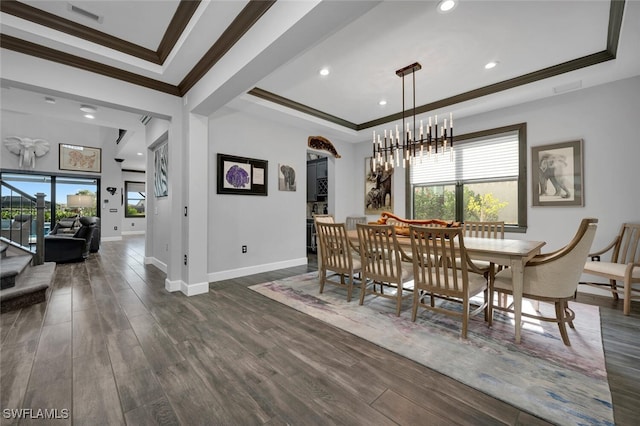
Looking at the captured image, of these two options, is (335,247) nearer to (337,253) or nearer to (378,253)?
(337,253)

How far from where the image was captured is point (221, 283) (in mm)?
3748

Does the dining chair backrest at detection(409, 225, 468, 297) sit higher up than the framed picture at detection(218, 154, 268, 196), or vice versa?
the framed picture at detection(218, 154, 268, 196)

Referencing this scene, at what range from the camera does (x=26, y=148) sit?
662cm

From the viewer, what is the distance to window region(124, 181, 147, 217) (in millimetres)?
11062

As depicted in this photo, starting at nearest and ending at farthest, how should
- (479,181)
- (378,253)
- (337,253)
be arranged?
(378,253)
(337,253)
(479,181)

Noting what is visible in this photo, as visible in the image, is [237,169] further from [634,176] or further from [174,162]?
[634,176]

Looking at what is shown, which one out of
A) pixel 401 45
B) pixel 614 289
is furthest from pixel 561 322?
pixel 401 45

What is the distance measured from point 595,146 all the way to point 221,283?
5.39 m

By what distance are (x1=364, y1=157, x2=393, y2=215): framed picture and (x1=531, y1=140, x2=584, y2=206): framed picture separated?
2.33 meters

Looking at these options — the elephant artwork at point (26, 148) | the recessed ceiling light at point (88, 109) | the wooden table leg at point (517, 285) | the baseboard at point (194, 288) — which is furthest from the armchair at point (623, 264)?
the elephant artwork at point (26, 148)

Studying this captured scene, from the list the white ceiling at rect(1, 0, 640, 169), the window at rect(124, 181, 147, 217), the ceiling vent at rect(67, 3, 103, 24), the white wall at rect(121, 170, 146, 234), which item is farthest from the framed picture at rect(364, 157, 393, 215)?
the window at rect(124, 181, 147, 217)

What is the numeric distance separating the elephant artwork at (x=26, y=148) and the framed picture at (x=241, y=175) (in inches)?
267

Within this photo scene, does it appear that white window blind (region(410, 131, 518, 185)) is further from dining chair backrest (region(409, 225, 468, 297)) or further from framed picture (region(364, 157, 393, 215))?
dining chair backrest (region(409, 225, 468, 297))

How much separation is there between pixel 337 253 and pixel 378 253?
24.1 inches
